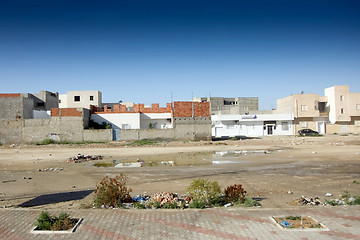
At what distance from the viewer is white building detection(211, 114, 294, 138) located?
45.1m

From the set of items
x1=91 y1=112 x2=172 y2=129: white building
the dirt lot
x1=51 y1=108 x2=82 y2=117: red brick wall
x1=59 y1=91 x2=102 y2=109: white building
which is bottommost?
the dirt lot

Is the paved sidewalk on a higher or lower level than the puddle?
higher

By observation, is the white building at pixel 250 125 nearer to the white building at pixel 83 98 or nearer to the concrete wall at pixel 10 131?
the concrete wall at pixel 10 131

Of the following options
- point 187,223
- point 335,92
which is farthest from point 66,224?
point 335,92

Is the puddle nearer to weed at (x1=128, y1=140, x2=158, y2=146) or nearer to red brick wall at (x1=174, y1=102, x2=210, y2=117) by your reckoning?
weed at (x1=128, y1=140, x2=158, y2=146)

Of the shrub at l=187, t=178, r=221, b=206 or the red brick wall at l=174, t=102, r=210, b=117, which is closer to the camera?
the shrub at l=187, t=178, r=221, b=206

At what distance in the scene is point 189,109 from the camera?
35.2 metres

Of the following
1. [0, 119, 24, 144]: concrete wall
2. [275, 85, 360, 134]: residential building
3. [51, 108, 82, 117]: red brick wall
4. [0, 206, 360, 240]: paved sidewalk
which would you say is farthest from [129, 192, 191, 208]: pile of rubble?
[275, 85, 360, 134]: residential building

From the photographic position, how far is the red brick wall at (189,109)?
35.0 meters

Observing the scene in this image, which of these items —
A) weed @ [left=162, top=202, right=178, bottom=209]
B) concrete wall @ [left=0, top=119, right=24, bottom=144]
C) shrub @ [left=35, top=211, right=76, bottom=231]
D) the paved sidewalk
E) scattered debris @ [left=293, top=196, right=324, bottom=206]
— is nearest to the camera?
the paved sidewalk

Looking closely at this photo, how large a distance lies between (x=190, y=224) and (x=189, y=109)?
29.1 meters

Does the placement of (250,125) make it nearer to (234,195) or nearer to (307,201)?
(307,201)

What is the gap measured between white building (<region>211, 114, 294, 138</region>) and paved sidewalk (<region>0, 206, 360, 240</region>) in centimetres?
3768

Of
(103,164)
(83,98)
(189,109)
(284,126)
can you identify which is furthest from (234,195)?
(83,98)
